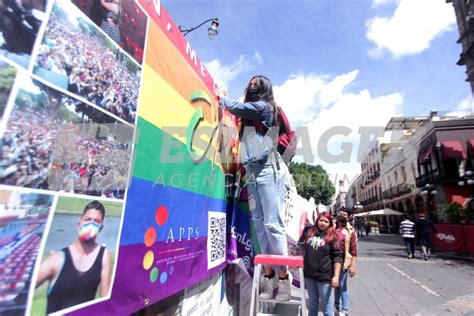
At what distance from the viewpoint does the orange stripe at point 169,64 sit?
164 cm

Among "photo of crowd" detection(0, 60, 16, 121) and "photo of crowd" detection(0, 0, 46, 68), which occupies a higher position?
"photo of crowd" detection(0, 0, 46, 68)

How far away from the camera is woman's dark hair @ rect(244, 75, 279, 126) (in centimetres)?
268

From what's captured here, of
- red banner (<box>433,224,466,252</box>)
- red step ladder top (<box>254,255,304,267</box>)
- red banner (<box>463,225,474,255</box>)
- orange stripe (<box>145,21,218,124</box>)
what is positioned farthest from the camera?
red banner (<box>433,224,466,252</box>)

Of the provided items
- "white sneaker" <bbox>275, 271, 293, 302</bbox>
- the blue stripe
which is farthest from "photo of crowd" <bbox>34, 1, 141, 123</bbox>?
"white sneaker" <bbox>275, 271, 293, 302</bbox>

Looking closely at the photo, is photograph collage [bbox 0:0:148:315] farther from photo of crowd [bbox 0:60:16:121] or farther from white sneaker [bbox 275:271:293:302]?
white sneaker [bbox 275:271:293:302]

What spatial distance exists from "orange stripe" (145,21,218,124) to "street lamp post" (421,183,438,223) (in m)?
25.5

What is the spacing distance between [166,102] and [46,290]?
1107mm

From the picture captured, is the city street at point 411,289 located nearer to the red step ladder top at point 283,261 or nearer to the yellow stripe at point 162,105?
the red step ladder top at point 283,261

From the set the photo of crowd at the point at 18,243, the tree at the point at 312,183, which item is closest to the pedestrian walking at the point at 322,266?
the photo of crowd at the point at 18,243

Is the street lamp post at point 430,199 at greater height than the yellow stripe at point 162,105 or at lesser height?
greater

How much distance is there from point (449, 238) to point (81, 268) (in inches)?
663

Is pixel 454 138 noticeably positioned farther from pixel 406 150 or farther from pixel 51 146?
pixel 51 146

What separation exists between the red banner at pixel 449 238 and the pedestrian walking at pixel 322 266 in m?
12.8

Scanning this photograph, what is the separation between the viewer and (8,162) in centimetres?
85
